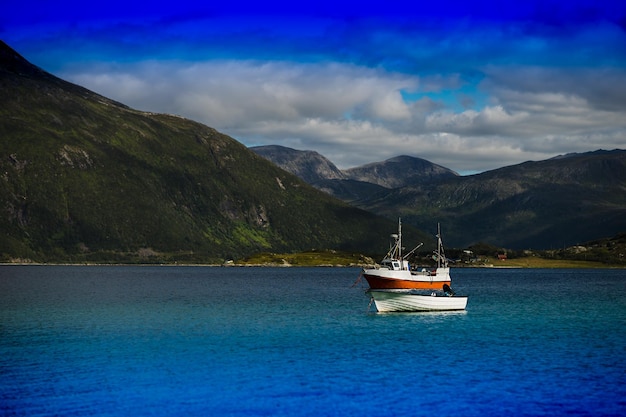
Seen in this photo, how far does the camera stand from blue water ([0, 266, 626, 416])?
50.2 meters

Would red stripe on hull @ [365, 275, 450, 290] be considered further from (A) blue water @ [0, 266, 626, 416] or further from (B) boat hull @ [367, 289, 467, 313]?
(B) boat hull @ [367, 289, 467, 313]

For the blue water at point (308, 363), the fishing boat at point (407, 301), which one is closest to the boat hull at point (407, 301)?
the fishing boat at point (407, 301)

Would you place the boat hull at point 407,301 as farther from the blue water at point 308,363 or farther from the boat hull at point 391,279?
the boat hull at point 391,279

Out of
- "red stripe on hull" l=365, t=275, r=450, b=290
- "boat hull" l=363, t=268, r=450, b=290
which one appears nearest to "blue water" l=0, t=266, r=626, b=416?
"red stripe on hull" l=365, t=275, r=450, b=290

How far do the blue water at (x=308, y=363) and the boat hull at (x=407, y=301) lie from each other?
1.46 metres

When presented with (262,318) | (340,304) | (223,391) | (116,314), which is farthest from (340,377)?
(340,304)

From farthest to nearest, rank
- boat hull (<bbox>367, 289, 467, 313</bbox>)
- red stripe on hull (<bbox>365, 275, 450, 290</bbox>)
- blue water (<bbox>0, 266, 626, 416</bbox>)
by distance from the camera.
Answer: red stripe on hull (<bbox>365, 275, 450, 290</bbox>)
boat hull (<bbox>367, 289, 467, 313</bbox>)
blue water (<bbox>0, 266, 626, 416</bbox>)

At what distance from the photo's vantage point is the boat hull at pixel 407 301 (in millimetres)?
A: 107812

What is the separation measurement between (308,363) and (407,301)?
44.2 m

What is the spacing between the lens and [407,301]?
355ft

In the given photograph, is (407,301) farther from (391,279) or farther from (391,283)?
(391,283)

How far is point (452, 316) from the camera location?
110188mm

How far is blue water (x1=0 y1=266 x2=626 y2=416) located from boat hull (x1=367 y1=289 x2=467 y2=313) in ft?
4.78

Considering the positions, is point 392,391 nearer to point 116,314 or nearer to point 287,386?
point 287,386
